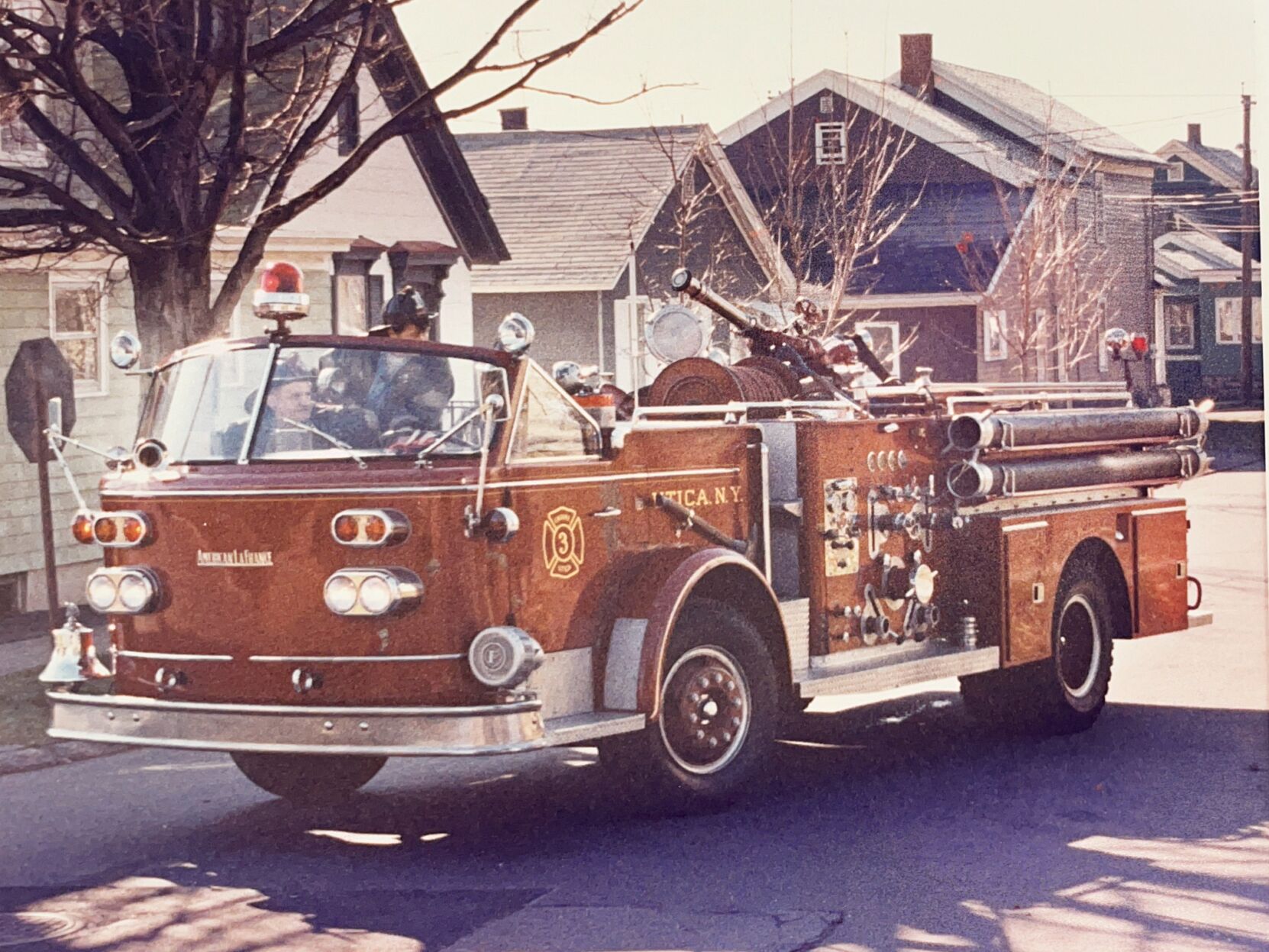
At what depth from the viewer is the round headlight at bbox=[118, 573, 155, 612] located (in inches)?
295

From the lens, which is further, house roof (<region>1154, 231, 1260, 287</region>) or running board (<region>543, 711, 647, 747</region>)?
house roof (<region>1154, 231, 1260, 287</region>)

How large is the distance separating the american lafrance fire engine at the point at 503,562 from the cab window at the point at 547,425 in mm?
11

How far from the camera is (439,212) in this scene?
78.6 feet

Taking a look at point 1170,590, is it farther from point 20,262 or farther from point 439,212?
point 439,212

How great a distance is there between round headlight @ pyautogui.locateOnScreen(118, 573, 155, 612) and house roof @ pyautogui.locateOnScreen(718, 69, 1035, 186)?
16.5 metres

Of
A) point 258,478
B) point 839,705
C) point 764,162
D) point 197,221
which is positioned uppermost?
point 764,162

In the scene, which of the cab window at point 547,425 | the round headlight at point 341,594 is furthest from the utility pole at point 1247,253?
the round headlight at point 341,594

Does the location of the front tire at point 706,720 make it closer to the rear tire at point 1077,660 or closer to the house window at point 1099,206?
the rear tire at point 1077,660

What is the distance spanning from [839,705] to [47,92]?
5.73 metres

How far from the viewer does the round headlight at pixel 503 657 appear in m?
6.88

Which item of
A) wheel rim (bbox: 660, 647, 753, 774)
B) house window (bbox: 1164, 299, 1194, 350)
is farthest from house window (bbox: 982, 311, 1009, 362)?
wheel rim (bbox: 660, 647, 753, 774)

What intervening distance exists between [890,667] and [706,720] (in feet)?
4.01

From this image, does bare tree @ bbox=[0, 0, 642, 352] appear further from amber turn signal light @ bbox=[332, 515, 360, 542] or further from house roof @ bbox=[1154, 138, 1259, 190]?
amber turn signal light @ bbox=[332, 515, 360, 542]

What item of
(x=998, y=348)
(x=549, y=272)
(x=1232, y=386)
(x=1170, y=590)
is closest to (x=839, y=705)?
(x=1170, y=590)
